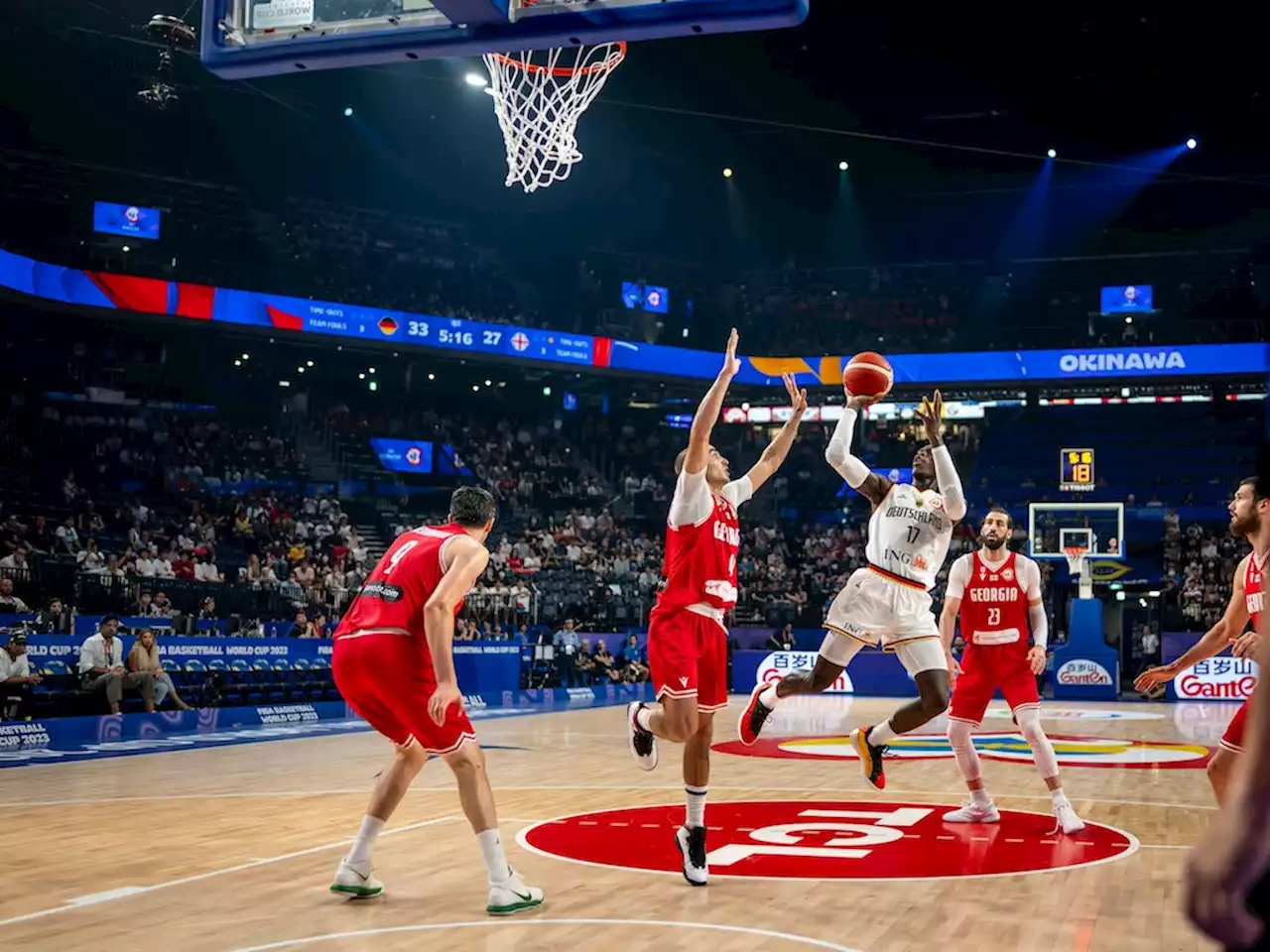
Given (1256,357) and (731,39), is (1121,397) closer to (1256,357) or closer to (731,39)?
(1256,357)

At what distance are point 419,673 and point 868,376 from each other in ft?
10.7

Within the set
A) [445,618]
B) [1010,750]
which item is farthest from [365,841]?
[1010,750]

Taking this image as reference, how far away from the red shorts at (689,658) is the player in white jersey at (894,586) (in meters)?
1.43

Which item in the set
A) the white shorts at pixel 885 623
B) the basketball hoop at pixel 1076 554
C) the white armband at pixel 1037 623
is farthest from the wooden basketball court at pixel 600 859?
the basketball hoop at pixel 1076 554

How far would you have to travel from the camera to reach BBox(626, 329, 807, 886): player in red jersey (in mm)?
6152

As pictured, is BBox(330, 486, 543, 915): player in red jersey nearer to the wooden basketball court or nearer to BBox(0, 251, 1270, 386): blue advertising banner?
the wooden basketball court

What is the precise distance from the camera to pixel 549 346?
31.9 m

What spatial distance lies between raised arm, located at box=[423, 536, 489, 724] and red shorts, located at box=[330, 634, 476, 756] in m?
0.11

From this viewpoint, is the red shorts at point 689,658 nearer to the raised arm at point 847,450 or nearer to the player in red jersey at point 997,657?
the raised arm at point 847,450

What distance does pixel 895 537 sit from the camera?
7.60m

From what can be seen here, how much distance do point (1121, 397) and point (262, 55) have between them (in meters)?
33.3

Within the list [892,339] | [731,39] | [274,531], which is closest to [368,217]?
[274,531]

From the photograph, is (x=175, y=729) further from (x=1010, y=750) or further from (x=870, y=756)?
(x=870, y=756)

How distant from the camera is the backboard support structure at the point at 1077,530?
23.9m
